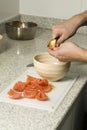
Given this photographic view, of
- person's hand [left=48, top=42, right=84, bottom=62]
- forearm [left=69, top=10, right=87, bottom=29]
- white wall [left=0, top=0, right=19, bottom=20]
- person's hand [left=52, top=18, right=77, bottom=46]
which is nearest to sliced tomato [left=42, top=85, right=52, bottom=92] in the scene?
person's hand [left=48, top=42, right=84, bottom=62]

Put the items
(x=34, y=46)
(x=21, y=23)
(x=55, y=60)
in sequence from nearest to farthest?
(x=55, y=60) → (x=34, y=46) → (x=21, y=23)

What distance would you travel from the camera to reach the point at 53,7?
6.61ft

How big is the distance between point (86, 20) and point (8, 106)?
0.68 m

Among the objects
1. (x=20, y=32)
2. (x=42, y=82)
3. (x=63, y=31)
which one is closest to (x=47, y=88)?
(x=42, y=82)

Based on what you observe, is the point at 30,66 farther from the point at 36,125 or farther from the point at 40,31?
the point at 40,31

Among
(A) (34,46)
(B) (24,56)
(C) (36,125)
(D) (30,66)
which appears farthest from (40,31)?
(C) (36,125)

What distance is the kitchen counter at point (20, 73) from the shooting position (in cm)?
94

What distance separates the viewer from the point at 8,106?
40.8 inches

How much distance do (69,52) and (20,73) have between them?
0.80 feet

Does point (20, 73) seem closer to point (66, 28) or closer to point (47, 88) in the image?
point (47, 88)

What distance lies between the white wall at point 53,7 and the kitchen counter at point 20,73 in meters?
0.12

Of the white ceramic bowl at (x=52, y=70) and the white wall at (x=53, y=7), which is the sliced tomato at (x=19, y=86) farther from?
the white wall at (x=53, y=7)

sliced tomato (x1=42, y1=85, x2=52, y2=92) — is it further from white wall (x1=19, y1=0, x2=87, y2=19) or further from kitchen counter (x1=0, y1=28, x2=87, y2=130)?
white wall (x1=19, y1=0, x2=87, y2=19)

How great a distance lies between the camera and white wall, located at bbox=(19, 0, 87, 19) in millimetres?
1966
